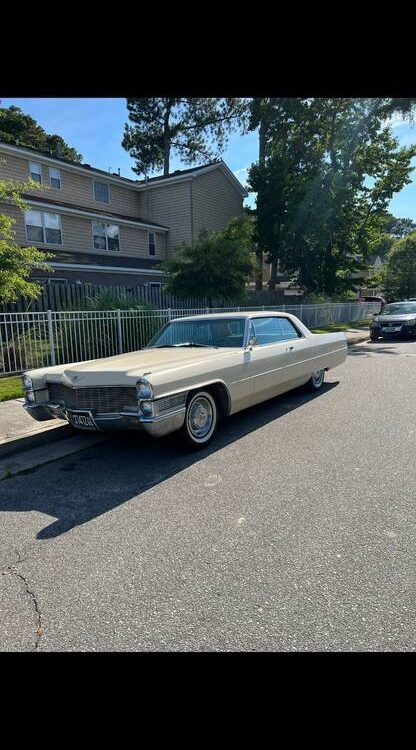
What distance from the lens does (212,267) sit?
43.7ft

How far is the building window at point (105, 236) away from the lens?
21500 millimetres

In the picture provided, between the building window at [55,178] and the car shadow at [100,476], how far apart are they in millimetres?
19631

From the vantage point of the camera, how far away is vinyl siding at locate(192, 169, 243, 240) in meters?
24.1

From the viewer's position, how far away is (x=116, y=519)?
3.13 meters

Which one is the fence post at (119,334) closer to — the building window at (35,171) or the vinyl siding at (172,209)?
the building window at (35,171)

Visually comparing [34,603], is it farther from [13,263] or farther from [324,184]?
[324,184]

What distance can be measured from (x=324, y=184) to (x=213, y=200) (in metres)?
6.89

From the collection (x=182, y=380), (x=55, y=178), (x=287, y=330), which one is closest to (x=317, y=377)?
(x=287, y=330)

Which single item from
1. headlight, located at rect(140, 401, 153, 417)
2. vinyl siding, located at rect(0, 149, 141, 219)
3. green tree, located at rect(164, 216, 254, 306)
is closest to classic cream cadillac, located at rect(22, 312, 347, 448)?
headlight, located at rect(140, 401, 153, 417)

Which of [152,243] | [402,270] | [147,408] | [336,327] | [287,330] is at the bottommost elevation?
[336,327]

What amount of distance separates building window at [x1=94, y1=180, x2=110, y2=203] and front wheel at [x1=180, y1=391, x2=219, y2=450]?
70.2ft

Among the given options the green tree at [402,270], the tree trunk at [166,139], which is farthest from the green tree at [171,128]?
the green tree at [402,270]

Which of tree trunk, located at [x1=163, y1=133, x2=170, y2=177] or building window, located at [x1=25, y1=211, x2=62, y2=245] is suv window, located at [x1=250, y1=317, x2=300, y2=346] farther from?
tree trunk, located at [x1=163, y1=133, x2=170, y2=177]
